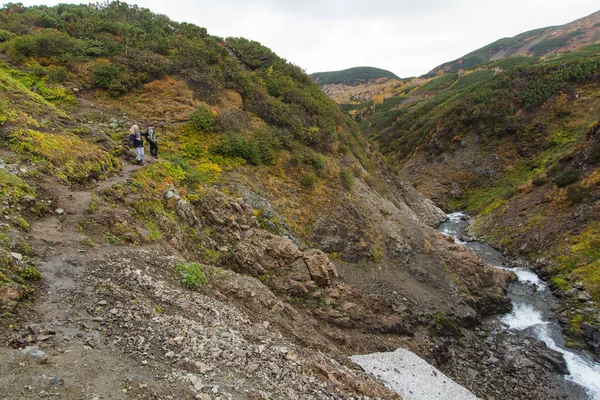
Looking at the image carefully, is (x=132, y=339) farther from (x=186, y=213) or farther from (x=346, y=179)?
(x=346, y=179)

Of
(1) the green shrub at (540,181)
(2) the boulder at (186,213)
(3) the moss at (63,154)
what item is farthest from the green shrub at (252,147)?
(1) the green shrub at (540,181)

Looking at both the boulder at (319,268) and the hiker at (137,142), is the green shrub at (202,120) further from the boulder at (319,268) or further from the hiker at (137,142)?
the boulder at (319,268)

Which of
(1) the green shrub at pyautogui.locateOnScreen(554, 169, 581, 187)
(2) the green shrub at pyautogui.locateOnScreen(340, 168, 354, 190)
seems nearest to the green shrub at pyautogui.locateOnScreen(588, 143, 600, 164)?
(1) the green shrub at pyautogui.locateOnScreen(554, 169, 581, 187)

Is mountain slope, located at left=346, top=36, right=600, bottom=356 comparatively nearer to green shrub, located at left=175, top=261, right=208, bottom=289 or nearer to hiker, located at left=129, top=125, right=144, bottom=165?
green shrub, located at left=175, top=261, right=208, bottom=289

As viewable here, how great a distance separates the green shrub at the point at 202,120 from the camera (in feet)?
57.5

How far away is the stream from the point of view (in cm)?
1434

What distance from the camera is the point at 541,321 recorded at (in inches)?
719

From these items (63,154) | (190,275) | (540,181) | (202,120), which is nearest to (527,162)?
(540,181)

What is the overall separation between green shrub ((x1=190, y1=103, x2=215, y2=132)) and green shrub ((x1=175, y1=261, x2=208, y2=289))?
9.86 m

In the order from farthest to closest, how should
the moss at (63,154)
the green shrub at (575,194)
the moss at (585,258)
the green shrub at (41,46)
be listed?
the green shrub at (575,194) < the moss at (585,258) < the green shrub at (41,46) < the moss at (63,154)

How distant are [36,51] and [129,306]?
18240 mm

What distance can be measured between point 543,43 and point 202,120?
163 meters

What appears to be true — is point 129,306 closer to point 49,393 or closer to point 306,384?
point 49,393

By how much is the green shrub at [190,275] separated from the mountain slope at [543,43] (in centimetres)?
13054
